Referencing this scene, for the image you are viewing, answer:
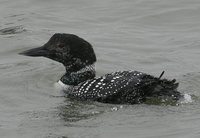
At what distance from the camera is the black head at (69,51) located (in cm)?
917

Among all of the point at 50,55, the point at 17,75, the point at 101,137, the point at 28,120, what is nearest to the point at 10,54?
the point at 17,75

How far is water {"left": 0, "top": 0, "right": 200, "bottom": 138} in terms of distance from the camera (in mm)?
7680

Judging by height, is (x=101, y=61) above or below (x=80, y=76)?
below

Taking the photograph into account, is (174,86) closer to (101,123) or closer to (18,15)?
(101,123)

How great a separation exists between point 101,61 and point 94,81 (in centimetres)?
235

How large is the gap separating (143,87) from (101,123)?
2.53 ft

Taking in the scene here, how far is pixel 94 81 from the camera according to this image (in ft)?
28.5

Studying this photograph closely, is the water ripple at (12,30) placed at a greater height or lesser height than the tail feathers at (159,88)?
lesser

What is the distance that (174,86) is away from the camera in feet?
27.5

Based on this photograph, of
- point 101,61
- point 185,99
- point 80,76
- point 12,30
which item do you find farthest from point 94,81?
point 12,30

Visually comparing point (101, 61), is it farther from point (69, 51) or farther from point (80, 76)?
point (69, 51)

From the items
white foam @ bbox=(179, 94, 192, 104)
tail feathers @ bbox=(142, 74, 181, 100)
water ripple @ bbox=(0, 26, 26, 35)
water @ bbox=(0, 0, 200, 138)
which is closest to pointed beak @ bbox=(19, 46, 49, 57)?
water @ bbox=(0, 0, 200, 138)

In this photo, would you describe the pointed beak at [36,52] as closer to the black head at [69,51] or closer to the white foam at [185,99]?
the black head at [69,51]

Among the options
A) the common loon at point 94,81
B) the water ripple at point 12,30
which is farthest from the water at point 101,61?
the common loon at point 94,81
